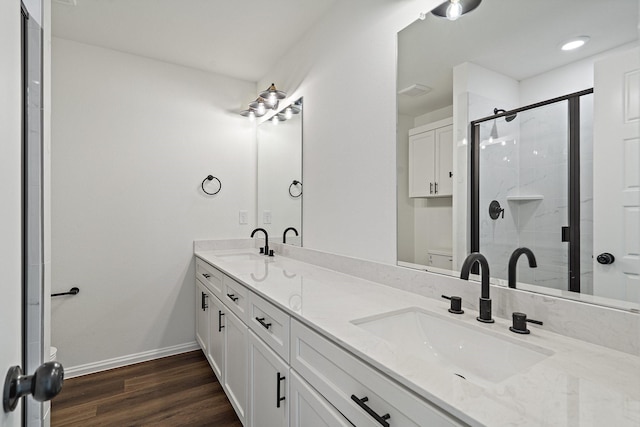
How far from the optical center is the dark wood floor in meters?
1.90

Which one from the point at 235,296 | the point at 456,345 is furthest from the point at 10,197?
the point at 235,296

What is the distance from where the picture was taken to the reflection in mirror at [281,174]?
253 centimetres

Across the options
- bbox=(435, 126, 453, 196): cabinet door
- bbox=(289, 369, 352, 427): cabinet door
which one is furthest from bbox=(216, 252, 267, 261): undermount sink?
bbox=(435, 126, 453, 196): cabinet door

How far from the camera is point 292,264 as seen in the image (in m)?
2.24

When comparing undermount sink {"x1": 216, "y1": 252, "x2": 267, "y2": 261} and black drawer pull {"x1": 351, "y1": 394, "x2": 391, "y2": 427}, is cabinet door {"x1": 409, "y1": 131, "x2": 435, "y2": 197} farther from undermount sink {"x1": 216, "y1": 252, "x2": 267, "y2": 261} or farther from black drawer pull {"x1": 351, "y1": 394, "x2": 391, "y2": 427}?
undermount sink {"x1": 216, "y1": 252, "x2": 267, "y2": 261}

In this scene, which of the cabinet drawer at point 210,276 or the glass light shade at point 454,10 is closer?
the glass light shade at point 454,10

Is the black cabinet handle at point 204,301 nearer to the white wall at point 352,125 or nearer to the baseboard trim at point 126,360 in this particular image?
the baseboard trim at point 126,360

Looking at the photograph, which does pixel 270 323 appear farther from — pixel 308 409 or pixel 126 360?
pixel 126 360

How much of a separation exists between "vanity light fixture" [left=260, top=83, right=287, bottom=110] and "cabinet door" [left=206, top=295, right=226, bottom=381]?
A: 61.8 inches

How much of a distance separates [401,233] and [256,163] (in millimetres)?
1985

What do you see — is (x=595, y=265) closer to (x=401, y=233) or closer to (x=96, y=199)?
(x=401, y=233)

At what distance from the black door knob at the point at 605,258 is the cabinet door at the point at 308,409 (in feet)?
2.80


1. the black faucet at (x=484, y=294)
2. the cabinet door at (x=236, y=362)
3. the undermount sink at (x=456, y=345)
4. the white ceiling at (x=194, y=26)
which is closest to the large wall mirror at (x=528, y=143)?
the black faucet at (x=484, y=294)

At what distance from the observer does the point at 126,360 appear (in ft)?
8.55
